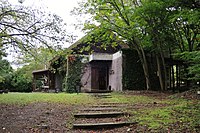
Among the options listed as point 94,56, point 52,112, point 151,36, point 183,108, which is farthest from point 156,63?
point 52,112

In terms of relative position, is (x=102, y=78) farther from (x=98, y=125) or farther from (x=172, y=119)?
(x=172, y=119)

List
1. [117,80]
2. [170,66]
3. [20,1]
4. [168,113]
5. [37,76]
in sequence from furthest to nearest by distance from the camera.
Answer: [37,76] < [170,66] < [117,80] < [20,1] < [168,113]

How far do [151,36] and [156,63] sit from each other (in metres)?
3.56

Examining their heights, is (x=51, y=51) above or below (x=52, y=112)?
above

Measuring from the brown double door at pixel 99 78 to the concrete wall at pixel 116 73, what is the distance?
734mm

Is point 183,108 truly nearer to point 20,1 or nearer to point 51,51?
point 51,51

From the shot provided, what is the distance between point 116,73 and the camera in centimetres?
1714

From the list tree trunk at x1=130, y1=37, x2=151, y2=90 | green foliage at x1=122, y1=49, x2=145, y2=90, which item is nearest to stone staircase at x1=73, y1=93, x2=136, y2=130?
tree trunk at x1=130, y1=37, x2=151, y2=90

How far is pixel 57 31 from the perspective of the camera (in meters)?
7.81

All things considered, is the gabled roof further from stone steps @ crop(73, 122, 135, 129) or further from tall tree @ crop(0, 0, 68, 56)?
stone steps @ crop(73, 122, 135, 129)

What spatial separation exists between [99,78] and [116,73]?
2353mm

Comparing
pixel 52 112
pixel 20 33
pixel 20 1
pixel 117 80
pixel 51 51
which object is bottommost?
pixel 52 112

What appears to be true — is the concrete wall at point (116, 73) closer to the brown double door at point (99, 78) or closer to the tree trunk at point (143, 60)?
the brown double door at point (99, 78)

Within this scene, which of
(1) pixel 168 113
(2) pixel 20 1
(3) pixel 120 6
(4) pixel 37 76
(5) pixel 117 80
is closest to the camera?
(1) pixel 168 113
